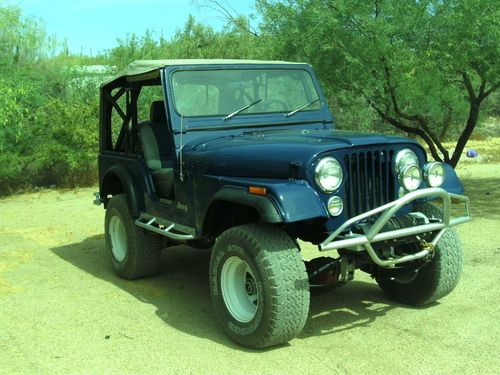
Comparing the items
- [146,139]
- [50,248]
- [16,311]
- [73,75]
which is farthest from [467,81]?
[73,75]

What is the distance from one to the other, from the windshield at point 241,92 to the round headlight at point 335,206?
1.54 metres

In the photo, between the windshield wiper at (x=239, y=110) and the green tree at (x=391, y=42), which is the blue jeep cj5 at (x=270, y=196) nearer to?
the windshield wiper at (x=239, y=110)

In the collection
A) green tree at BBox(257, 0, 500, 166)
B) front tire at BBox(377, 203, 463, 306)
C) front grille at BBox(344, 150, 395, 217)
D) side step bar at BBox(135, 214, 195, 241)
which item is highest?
green tree at BBox(257, 0, 500, 166)

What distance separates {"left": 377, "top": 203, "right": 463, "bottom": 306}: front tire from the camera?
4707 mm

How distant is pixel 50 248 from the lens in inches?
293

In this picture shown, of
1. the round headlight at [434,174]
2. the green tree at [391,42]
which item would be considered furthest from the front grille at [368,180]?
the green tree at [391,42]

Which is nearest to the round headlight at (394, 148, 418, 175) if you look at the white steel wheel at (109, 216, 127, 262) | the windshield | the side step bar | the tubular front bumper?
the tubular front bumper

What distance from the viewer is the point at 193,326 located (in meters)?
4.61

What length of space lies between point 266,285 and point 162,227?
5.60 ft

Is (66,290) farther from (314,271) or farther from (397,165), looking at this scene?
(397,165)

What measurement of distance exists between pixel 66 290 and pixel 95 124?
7466 mm

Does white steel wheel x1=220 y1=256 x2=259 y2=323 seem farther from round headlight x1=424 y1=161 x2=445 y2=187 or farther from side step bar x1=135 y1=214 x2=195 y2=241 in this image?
round headlight x1=424 y1=161 x2=445 y2=187

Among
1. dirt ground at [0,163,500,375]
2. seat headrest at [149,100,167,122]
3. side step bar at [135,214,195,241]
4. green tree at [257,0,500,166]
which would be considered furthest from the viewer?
green tree at [257,0,500,166]

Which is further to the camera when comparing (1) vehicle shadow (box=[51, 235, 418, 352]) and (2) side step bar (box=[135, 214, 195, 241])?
(2) side step bar (box=[135, 214, 195, 241])
